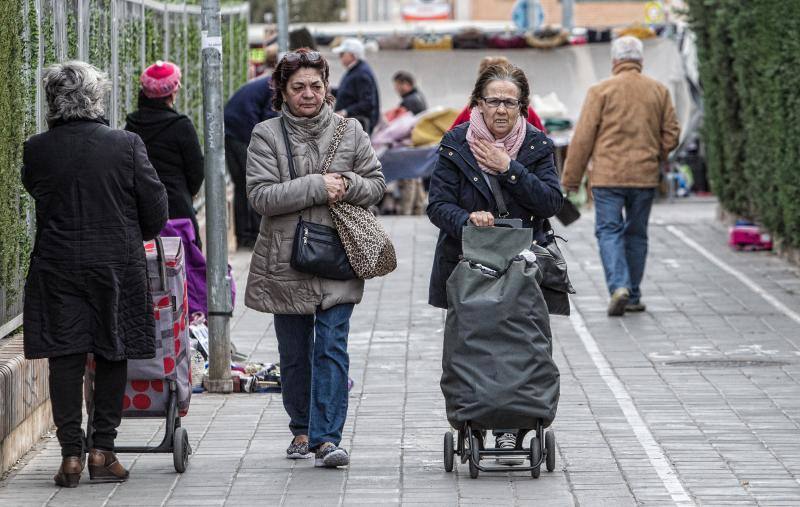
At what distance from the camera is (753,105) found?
17.1m

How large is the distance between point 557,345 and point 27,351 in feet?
16.4

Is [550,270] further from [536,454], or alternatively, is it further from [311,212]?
[311,212]

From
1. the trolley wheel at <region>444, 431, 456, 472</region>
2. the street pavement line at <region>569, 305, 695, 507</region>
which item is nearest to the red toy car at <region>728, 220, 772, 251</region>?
the street pavement line at <region>569, 305, 695, 507</region>

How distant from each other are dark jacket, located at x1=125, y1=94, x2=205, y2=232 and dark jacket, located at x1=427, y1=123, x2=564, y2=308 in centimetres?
284

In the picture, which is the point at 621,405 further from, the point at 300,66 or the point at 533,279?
the point at 300,66

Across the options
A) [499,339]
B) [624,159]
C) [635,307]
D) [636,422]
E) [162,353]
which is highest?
[624,159]

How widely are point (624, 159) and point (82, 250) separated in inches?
252

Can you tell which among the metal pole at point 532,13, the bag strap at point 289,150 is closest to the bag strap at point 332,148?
the bag strap at point 289,150

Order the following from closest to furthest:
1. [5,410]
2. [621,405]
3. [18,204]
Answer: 1. [5,410]
2. [18,204]
3. [621,405]

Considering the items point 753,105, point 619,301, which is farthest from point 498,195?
point 753,105

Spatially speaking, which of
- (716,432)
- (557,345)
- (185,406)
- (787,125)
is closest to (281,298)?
(185,406)

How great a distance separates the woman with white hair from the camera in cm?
716

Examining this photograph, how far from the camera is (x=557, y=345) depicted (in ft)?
37.5

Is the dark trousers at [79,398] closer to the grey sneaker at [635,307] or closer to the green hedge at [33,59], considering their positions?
the green hedge at [33,59]
